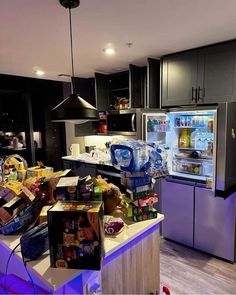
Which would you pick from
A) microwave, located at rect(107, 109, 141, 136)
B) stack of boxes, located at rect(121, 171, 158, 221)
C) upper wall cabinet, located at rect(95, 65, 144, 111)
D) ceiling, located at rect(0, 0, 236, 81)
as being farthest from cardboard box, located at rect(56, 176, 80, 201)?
upper wall cabinet, located at rect(95, 65, 144, 111)

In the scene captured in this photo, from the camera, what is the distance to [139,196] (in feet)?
4.75

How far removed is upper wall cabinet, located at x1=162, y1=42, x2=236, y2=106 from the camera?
7.79 ft

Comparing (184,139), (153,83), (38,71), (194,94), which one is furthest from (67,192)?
(38,71)

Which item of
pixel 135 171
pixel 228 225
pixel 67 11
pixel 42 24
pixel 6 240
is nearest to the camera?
pixel 6 240

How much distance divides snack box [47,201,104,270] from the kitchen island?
0.06 m

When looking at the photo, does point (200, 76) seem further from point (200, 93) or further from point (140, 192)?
point (140, 192)

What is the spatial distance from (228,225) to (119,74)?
2653 mm

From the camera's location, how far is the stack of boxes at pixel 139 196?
1.44 m

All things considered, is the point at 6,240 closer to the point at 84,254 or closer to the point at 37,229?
the point at 37,229

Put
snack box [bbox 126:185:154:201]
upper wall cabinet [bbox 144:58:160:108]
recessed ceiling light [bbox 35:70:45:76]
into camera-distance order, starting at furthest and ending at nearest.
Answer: recessed ceiling light [bbox 35:70:45:76] < upper wall cabinet [bbox 144:58:160:108] < snack box [bbox 126:185:154:201]

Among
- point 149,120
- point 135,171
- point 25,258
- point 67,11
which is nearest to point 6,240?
point 25,258

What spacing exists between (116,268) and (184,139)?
2080 millimetres

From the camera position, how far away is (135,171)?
1447 millimetres

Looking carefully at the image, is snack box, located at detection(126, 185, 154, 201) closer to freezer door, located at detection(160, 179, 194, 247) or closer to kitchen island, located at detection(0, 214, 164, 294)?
→ kitchen island, located at detection(0, 214, 164, 294)
